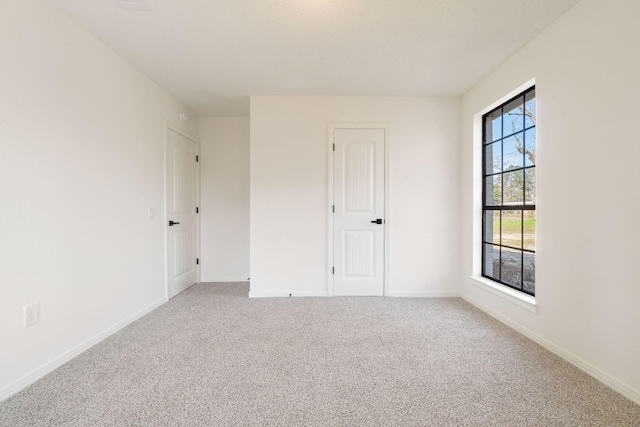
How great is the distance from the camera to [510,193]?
8.24ft

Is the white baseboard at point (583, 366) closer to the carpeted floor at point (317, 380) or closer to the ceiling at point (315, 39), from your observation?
the carpeted floor at point (317, 380)

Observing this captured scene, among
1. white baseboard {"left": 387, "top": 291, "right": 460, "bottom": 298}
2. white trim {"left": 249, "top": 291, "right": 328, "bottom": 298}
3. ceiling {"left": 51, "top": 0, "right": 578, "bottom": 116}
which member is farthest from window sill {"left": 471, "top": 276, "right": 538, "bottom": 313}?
ceiling {"left": 51, "top": 0, "right": 578, "bottom": 116}

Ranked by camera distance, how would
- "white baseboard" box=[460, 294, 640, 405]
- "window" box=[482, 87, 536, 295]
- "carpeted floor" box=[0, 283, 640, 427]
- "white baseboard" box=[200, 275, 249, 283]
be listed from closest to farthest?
"carpeted floor" box=[0, 283, 640, 427] < "white baseboard" box=[460, 294, 640, 405] < "window" box=[482, 87, 536, 295] < "white baseboard" box=[200, 275, 249, 283]

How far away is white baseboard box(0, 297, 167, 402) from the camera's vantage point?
147 centimetres

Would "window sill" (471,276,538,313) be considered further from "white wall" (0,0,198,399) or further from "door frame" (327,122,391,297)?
"white wall" (0,0,198,399)

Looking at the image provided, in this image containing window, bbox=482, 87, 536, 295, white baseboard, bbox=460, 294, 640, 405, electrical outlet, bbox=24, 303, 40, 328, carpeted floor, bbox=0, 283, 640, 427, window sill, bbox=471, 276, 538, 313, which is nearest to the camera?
carpeted floor, bbox=0, 283, 640, 427

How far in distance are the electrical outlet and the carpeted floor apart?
361 mm

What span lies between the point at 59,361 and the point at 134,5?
2.39 metres

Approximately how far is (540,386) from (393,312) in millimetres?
1272

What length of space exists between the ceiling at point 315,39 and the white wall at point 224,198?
0.91 m

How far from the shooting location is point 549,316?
1.96m

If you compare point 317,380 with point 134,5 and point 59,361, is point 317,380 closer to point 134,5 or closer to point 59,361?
point 59,361

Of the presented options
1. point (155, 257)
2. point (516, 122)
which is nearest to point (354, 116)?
point (516, 122)

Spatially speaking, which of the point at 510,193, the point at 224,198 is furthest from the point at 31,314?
the point at 510,193
